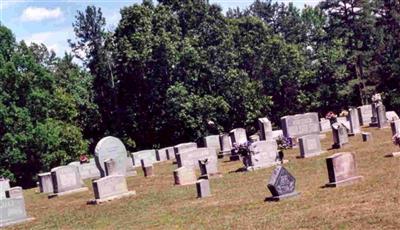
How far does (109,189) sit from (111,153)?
664cm

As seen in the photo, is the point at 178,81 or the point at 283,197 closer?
the point at 283,197

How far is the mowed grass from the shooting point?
11078 millimetres

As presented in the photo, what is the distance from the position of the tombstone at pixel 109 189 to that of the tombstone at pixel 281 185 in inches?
290

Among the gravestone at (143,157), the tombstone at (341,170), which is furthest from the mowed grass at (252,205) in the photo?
the gravestone at (143,157)

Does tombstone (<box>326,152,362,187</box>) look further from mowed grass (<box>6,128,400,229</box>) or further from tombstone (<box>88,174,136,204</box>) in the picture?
tombstone (<box>88,174,136,204</box>)

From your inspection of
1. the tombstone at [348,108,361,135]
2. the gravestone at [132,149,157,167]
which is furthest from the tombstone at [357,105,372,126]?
the gravestone at [132,149,157,167]

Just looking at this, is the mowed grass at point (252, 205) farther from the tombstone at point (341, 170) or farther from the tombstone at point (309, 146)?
the tombstone at point (309, 146)

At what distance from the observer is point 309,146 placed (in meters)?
23.3

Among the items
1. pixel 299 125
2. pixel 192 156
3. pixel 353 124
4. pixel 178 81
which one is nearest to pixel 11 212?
pixel 192 156

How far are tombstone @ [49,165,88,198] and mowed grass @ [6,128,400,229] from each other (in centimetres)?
126

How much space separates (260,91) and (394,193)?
3817cm

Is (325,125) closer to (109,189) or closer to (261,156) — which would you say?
(261,156)

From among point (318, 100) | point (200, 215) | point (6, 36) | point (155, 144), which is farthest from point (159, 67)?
point (200, 215)

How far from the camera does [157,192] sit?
19.8m
